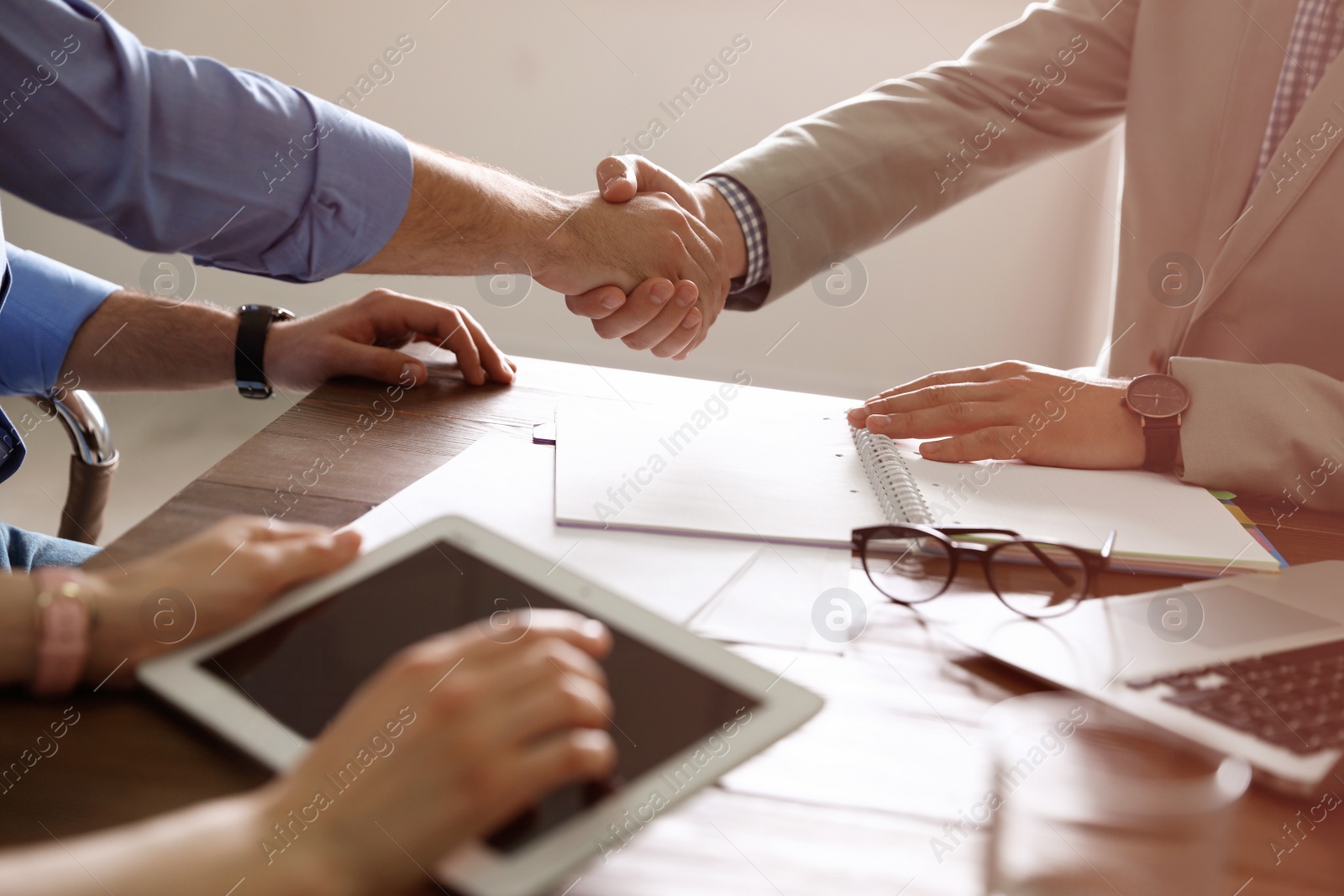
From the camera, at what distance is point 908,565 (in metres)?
0.70

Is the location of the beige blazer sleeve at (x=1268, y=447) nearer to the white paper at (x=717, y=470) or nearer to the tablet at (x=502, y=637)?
the white paper at (x=717, y=470)

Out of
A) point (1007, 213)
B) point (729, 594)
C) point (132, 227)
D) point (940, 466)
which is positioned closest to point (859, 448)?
point (940, 466)

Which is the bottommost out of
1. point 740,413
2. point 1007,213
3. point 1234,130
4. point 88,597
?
point 1007,213

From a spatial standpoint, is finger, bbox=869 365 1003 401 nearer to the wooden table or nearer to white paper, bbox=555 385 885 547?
white paper, bbox=555 385 885 547

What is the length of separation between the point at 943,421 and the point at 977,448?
0.17ft

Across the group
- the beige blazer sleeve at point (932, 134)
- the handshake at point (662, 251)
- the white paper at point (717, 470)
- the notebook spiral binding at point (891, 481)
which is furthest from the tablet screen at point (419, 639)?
the beige blazer sleeve at point (932, 134)

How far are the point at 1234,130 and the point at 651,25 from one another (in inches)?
71.6

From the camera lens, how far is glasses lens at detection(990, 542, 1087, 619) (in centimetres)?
66

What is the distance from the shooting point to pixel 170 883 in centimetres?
37

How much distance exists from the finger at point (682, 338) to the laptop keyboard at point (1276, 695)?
0.87 meters

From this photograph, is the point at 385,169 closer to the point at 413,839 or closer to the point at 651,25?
the point at 413,839

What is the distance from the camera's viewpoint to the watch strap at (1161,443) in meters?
0.91

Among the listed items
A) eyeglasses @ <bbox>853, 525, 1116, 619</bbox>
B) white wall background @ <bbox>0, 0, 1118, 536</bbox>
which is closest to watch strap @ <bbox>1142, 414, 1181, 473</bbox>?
eyeglasses @ <bbox>853, 525, 1116, 619</bbox>

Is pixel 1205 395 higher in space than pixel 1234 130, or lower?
lower
